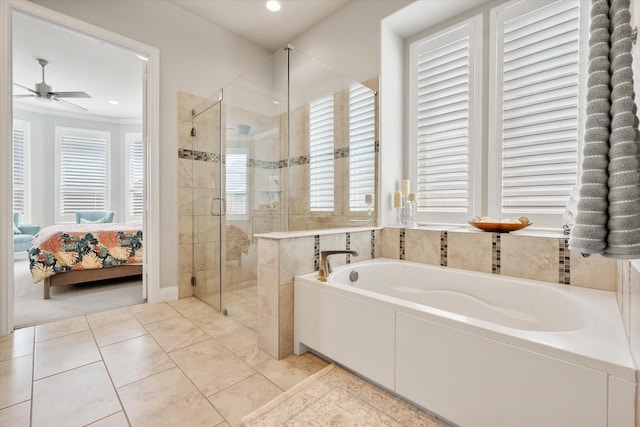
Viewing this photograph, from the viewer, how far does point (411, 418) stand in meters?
1.23

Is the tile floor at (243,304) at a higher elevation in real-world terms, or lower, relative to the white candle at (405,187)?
lower

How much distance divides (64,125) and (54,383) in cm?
605

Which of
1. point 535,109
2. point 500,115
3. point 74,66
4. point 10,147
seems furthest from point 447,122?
point 74,66

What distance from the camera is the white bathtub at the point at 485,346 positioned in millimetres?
875

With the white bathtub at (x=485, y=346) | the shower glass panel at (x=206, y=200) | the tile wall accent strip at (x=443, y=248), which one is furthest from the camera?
the shower glass panel at (x=206, y=200)

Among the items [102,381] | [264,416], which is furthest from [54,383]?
[264,416]

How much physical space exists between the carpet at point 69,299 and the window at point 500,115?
3.07 m

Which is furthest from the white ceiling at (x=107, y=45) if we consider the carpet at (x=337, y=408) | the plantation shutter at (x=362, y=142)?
the carpet at (x=337, y=408)

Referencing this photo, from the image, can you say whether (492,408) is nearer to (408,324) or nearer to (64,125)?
(408,324)

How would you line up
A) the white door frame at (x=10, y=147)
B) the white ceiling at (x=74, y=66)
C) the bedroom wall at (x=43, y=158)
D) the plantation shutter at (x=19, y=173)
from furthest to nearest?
the bedroom wall at (x=43, y=158) < the plantation shutter at (x=19, y=173) < the white ceiling at (x=74, y=66) < the white door frame at (x=10, y=147)

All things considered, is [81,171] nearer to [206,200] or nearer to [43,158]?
[43,158]

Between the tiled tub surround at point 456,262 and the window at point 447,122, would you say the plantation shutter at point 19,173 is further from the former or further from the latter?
the window at point 447,122

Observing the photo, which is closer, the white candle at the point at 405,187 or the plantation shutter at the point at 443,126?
the plantation shutter at the point at 443,126

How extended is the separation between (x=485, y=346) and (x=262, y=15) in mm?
3333
